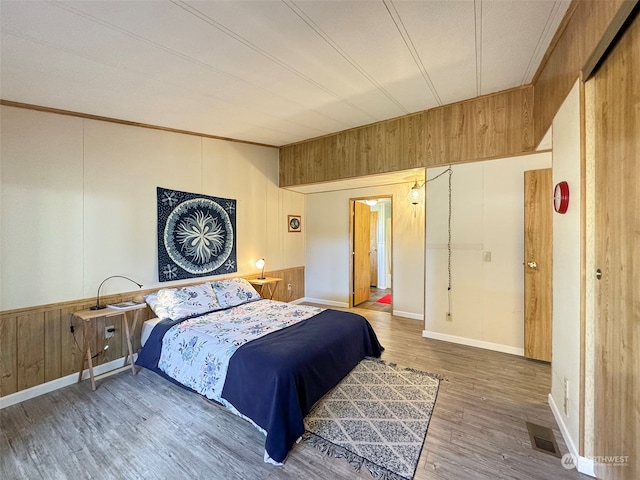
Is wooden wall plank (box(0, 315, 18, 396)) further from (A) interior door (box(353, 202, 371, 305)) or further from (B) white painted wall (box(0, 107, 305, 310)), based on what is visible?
(A) interior door (box(353, 202, 371, 305))

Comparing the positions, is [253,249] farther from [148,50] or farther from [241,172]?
[148,50]

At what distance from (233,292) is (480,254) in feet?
10.6

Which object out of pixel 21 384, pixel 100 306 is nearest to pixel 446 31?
pixel 100 306

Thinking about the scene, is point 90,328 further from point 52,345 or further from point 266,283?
point 266,283

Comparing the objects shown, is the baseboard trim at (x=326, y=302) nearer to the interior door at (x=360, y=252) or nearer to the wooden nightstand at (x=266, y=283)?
the interior door at (x=360, y=252)

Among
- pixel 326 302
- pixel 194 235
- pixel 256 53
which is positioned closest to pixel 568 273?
pixel 256 53

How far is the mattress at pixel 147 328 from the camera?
291 centimetres

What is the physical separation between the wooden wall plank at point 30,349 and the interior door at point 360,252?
14.1 feet

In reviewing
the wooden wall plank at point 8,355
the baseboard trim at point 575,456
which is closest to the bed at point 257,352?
the wooden wall plank at point 8,355

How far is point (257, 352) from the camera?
204 cm

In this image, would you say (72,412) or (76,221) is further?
(76,221)

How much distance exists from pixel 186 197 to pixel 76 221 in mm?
1147

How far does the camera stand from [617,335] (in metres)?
1.30

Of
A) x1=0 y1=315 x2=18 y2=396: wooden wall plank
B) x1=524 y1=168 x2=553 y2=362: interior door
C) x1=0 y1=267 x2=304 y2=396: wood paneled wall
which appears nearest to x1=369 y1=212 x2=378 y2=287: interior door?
x1=524 y1=168 x2=553 y2=362: interior door
